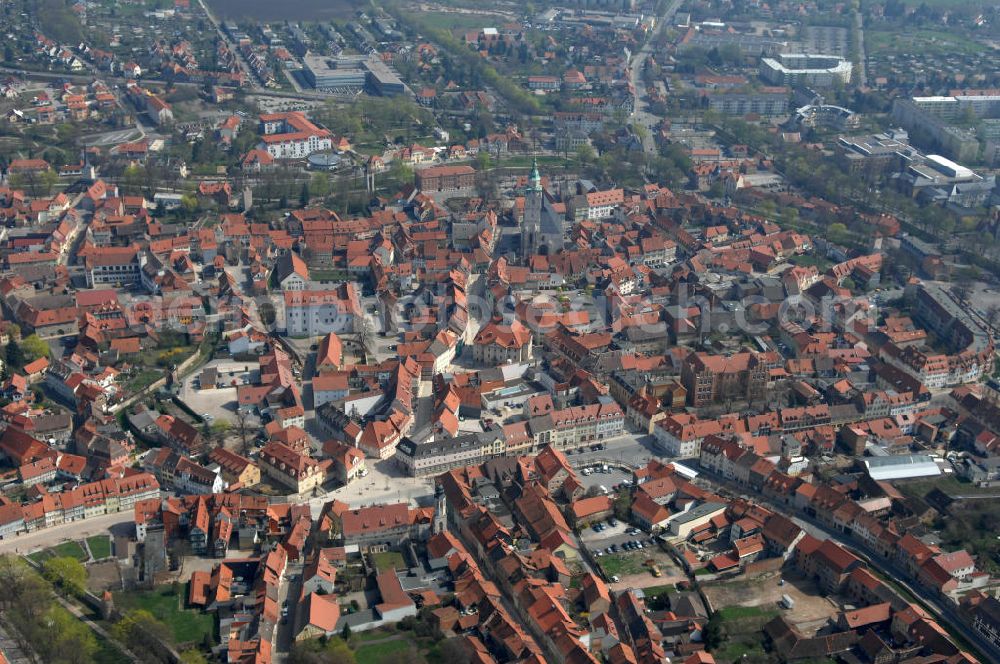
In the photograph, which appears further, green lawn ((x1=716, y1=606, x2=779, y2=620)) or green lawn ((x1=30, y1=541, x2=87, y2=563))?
green lawn ((x1=30, y1=541, x2=87, y2=563))

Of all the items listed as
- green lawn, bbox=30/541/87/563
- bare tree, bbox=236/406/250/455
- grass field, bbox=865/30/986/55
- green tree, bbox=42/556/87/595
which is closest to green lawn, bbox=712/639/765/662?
green tree, bbox=42/556/87/595

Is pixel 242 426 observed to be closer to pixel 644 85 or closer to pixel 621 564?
pixel 621 564

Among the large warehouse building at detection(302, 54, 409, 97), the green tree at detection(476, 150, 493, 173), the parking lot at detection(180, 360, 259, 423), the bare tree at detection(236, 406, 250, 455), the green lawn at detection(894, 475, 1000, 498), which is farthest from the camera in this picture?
the large warehouse building at detection(302, 54, 409, 97)

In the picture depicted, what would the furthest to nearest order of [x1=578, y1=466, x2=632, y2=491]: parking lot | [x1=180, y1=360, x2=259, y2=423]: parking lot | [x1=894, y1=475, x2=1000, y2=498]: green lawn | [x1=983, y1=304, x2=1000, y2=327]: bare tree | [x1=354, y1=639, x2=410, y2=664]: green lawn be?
[x1=983, y1=304, x2=1000, y2=327]: bare tree
[x1=180, y1=360, x2=259, y2=423]: parking lot
[x1=578, y1=466, x2=632, y2=491]: parking lot
[x1=894, y1=475, x2=1000, y2=498]: green lawn
[x1=354, y1=639, x2=410, y2=664]: green lawn

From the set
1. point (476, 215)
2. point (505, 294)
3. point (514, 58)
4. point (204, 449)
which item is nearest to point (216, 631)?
point (204, 449)

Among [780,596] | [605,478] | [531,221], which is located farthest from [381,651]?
[531,221]

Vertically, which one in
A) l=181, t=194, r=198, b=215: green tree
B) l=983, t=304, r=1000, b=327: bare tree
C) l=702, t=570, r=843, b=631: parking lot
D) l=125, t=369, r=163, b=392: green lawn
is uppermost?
l=181, t=194, r=198, b=215: green tree

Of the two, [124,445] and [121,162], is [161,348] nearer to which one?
[124,445]

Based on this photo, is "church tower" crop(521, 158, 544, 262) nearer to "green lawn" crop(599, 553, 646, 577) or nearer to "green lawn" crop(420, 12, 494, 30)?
"green lawn" crop(599, 553, 646, 577)
